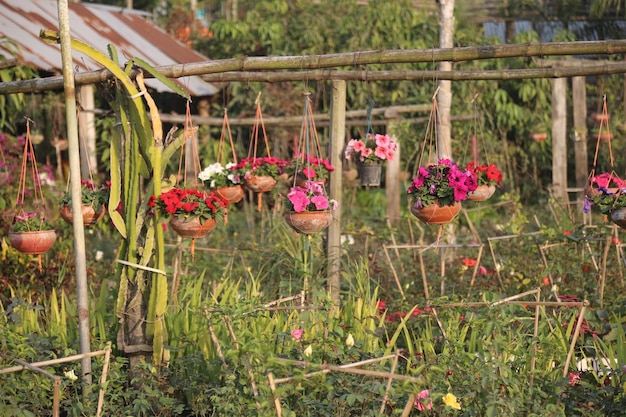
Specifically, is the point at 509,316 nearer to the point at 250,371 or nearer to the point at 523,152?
the point at 250,371

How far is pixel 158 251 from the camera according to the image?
4.73 metres

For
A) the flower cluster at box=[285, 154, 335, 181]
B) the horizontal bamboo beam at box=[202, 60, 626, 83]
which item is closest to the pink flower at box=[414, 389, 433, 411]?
the flower cluster at box=[285, 154, 335, 181]

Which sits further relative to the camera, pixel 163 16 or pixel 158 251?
pixel 163 16

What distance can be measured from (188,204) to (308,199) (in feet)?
2.29

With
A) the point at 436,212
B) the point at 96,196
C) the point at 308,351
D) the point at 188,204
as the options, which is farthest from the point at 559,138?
the point at 308,351

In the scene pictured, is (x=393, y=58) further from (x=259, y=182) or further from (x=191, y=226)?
(x=259, y=182)

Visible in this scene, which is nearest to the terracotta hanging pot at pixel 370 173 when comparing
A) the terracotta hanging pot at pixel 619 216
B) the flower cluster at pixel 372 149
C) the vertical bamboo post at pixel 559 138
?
the flower cluster at pixel 372 149

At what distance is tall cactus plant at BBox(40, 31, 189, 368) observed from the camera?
471 cm

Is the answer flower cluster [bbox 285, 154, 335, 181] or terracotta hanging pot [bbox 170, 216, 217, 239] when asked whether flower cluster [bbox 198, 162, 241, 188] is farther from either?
terracotta hanging pot [bbox 170, 216, 217, 239]

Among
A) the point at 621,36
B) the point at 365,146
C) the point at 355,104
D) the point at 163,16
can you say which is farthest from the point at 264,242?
the point at 163,16

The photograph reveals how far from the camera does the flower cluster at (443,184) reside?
496cm

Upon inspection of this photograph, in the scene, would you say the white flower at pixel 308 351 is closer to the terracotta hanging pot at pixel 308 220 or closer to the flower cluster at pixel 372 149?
the terracotta hanging pot at pixel 308 220

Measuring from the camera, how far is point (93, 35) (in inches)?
424

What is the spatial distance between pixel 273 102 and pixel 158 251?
24.9 ft
